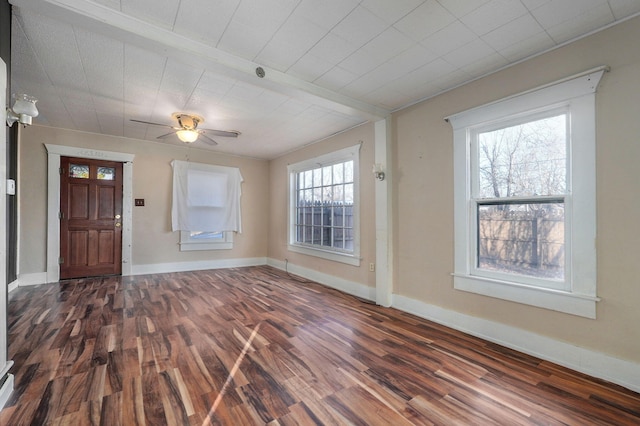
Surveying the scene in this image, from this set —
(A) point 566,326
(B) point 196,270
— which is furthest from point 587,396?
(B) point 196,270

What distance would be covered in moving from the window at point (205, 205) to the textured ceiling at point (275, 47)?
6.97ft

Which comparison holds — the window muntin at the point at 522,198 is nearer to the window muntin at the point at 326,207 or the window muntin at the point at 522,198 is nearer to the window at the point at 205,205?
the window muntin at the point at 326,207

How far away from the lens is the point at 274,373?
2.02 meters

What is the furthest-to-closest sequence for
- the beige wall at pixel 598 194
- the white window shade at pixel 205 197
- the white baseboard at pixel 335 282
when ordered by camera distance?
1. the white window shade at pixel 205 197
2. the white baseboard at pixel 335 282
3. the beige wall at pixel 598 194

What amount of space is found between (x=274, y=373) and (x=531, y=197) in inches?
101

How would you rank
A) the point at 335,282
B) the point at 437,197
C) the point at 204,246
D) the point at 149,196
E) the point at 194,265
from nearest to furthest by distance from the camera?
the point at 437,197
the point at 335,282
the point at 149,196
the point at 194,265
the point at 204,246

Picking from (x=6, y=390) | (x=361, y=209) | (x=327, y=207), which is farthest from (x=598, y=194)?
(x=6, y=390)

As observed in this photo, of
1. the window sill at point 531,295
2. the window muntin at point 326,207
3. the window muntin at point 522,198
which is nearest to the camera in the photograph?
the window sill at point 531,295

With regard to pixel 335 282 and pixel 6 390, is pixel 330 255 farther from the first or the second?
pixel 6 390

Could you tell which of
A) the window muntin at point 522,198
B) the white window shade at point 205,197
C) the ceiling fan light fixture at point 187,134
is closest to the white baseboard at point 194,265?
the white window shade at point 205,197

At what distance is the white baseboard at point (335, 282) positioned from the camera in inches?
157

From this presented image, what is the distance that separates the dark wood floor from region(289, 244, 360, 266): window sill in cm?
95

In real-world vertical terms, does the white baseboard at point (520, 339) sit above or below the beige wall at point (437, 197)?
below

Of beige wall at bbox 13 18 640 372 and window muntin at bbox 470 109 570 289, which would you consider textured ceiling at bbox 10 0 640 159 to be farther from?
window muntin at bbox 470 109 570 289
